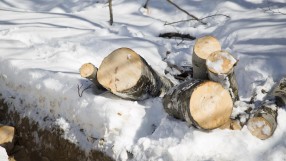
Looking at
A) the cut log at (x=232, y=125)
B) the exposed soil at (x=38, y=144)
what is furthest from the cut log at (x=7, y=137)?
the cut log at (x=232, y=125)

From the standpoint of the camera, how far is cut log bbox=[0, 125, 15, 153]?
329cm

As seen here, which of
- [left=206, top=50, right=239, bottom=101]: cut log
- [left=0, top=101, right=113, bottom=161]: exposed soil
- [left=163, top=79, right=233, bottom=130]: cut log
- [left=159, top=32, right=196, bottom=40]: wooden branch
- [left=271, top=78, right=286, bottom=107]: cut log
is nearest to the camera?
[left=163, top=79, right=233, bottom=130]: cut log

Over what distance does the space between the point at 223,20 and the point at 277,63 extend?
1789mm

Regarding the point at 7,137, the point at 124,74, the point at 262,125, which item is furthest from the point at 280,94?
the point at 7,137

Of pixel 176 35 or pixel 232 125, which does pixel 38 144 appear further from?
pixel 176 35

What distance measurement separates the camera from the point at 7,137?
130 inches

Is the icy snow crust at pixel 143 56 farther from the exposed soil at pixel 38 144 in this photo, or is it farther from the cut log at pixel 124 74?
the cut log at pixel 124 74

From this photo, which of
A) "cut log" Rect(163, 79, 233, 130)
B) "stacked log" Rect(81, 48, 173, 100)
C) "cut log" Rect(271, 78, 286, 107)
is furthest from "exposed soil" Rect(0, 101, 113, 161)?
"cut log" Rect(271, 78, 286, 107)

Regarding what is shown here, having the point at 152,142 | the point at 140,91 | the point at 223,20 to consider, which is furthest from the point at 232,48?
the point at 152,142

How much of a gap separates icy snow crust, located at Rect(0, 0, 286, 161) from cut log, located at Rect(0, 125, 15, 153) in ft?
0.64

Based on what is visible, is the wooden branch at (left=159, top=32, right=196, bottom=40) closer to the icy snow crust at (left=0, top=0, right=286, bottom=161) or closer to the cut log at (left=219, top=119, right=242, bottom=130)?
the icy snow crust at (left=0, top=0, right=286, bottom=161)

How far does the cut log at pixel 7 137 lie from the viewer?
10.8ft

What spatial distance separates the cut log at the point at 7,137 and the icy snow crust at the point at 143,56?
195mm

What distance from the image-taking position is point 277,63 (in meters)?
3.18
